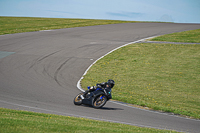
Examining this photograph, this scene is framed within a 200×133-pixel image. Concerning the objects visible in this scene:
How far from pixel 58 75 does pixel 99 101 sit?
7.45m

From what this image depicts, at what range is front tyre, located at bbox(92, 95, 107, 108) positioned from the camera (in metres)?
11.9

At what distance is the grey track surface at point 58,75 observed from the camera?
1114 cm

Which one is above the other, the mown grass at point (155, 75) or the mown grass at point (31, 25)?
the mown grass at point (31, 25)

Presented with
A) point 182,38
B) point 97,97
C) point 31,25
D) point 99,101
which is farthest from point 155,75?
point 31,25

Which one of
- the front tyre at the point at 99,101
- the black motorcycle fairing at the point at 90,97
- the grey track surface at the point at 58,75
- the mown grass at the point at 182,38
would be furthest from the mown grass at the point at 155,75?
the black motorcycle fairing at the point at 90,97

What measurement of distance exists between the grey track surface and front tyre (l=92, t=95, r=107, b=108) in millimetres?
275

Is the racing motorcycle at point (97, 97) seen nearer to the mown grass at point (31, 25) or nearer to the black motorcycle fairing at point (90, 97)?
the black motorcycle fairing at point (90, 97)

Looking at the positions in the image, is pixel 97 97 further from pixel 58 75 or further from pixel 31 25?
pixel 31 25

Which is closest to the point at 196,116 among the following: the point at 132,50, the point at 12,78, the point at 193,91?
the point at 193,91

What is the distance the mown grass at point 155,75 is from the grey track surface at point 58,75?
1.33 m

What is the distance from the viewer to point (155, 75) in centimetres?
2055

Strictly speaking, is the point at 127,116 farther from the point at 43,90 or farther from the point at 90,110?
the point at 43,90

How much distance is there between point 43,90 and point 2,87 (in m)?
2.39

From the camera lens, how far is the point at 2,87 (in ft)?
47.6
